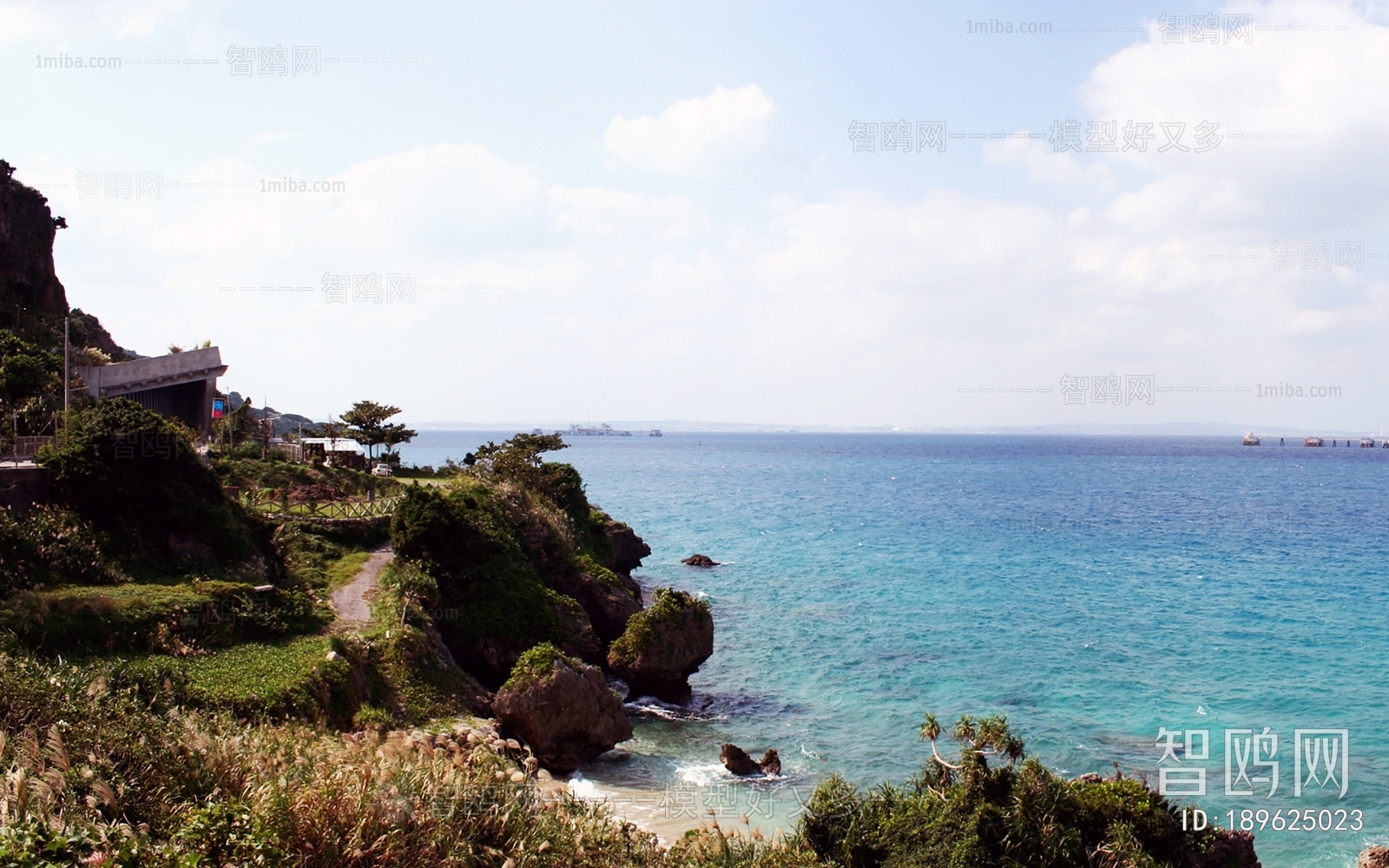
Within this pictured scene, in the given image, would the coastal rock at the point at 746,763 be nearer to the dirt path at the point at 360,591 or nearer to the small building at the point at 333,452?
the dirt path at the point at 360,591

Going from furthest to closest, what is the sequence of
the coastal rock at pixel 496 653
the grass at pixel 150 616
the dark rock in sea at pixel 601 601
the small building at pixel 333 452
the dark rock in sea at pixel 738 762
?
the small building at pixel 333 452 < the dark rock in sea at pixel 601 601 < the coastal rock at pixel 496 653 < the dark rock in sea at pixel 738 762 < the grass at pixel 150 616

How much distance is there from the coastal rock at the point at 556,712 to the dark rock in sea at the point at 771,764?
4436 mm

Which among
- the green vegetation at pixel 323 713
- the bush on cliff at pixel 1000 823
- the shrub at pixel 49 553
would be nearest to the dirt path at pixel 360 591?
the green vegetation at pixel 323 713

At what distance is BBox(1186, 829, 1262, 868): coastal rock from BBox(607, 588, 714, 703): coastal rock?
18503 mm

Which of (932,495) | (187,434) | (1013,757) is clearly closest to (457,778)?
(1013,757)

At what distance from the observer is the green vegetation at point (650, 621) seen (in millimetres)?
32281

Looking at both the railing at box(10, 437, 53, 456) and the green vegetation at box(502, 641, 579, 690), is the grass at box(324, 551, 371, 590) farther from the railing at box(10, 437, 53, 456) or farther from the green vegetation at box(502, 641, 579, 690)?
the railing at box(10, 437, 53, 456)

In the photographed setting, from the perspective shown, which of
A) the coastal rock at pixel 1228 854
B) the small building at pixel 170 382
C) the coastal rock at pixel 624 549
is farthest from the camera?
the coastal rock at pixel 624 549

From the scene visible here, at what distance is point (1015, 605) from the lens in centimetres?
4809

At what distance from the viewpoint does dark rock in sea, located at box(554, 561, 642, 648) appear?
3628 cm

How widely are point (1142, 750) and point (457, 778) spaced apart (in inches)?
924

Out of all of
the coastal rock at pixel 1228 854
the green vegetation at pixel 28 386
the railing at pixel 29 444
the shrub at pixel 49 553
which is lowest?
the coastal rock at pixel 1228 854

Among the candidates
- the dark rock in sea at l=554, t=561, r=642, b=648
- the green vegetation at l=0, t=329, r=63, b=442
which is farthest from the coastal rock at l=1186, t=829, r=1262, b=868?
the green vegetation at l=0, t=329, r=63, b=442

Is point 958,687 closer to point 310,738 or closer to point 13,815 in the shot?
point 310,738
